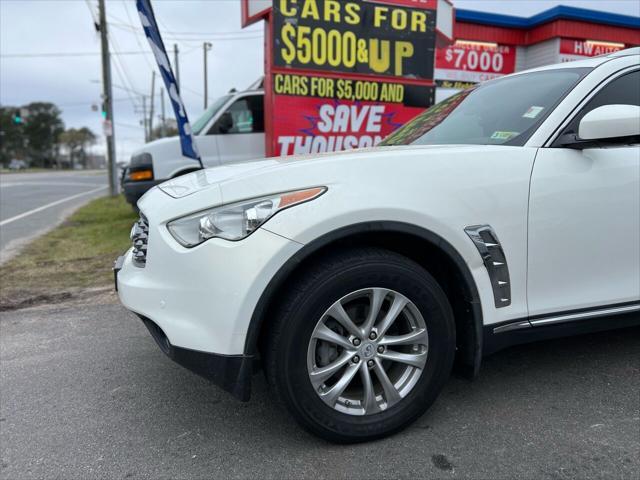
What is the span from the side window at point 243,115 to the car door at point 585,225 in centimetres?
609

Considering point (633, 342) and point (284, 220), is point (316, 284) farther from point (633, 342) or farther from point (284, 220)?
point (633, 342)

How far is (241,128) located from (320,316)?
6.45 metres

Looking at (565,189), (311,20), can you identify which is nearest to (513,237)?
(565,189)

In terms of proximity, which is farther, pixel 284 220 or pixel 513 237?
pixel 513 237

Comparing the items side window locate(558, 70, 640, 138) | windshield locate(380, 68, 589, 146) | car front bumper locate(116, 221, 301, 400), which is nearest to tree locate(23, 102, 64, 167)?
windshield locate(380, 68, 589, 146)

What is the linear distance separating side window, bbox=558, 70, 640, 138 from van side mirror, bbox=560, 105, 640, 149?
0.12 meters

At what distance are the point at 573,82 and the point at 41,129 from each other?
11549cm

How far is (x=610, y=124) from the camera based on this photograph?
220 cm

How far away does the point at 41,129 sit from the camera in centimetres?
10044

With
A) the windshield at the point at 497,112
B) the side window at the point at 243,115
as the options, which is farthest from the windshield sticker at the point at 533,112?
the side window at the point at 243,115

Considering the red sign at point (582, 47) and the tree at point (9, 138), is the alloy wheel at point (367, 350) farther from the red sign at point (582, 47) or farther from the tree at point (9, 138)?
the tree at point (9, 138)

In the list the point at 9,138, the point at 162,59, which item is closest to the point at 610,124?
the point at 162,59

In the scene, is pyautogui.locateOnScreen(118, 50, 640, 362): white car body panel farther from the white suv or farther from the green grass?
the green grass

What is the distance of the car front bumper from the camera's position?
1.91 metres
